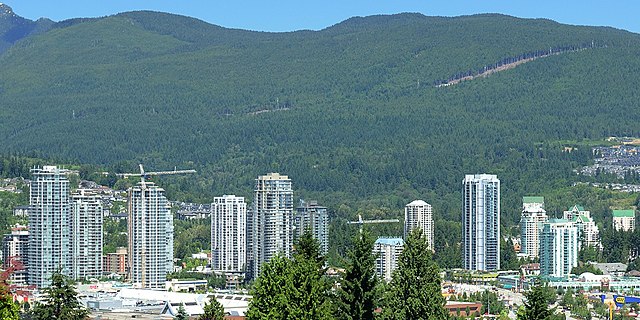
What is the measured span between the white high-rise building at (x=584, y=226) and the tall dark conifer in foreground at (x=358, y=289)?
62341mm

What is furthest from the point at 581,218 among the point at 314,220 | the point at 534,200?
the point at 314,220

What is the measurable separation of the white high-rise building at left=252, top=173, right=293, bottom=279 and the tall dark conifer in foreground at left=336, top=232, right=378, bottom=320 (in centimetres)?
→ 4868

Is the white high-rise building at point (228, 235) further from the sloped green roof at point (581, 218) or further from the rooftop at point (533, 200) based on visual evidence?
the rooftop at point (533, 200)

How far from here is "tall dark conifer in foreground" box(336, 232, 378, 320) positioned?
897 inches

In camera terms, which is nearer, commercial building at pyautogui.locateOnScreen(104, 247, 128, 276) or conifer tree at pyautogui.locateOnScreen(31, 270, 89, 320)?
conifer tree at pyautogui.locateOnScreen(31, 270, 89, 320)

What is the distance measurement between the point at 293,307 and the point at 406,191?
293 ft

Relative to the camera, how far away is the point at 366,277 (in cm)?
2284

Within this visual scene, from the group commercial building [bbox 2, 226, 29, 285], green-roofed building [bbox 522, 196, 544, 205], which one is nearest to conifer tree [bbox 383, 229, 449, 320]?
commercial building [bbox 2, 226, 29, 285]

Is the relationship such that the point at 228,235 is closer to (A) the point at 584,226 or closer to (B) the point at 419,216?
(B) the point at 419,216

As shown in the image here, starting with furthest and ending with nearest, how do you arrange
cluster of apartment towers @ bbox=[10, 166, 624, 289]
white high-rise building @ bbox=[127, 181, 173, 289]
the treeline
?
1. the treeline
2. white high-rise building @ bbox=[127, 181, 173, 289]
3. cluster of apartment towers @ bbox=[10, 166, 624, 289]

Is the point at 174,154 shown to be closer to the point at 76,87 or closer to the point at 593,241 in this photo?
the point at 76,87

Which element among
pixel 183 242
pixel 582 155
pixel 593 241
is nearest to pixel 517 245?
pixel 593 241

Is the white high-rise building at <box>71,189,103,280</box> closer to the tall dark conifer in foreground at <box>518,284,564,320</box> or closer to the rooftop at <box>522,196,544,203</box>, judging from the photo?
the rooftop at <box>522,196,544,203</box>

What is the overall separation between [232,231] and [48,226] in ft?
42.6
